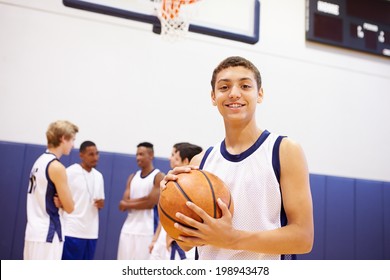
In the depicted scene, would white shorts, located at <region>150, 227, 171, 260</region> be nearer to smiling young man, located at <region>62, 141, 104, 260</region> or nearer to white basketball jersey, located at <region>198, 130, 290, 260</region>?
smiling young man, located at <region>62, 141, 104, 260</region>

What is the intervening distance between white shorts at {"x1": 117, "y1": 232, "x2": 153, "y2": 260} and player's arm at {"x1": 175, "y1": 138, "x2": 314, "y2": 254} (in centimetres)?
309

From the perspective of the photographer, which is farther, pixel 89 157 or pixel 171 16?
pixel 89 157

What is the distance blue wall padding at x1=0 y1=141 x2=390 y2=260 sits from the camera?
15.6ft

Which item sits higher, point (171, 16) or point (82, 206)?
point (171, 16)

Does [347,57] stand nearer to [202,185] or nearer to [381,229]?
[381,229]

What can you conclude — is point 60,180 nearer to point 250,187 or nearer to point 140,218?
point 140,218

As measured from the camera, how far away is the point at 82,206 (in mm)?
4293

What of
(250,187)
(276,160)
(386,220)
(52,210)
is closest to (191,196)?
(250,187)

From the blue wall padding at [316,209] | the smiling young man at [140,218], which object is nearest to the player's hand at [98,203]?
the smiling young man at [140,218]

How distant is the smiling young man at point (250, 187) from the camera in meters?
1.37

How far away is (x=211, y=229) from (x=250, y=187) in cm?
35

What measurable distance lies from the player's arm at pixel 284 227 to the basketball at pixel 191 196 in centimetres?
6

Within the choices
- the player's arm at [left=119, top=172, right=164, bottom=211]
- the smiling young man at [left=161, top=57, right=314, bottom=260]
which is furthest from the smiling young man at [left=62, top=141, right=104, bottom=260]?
the smiling young man at [left=161, top=57, right=314, bottom=260]

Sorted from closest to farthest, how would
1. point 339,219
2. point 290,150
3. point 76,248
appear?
point 290,150 < point 76,248 < point 339,219
